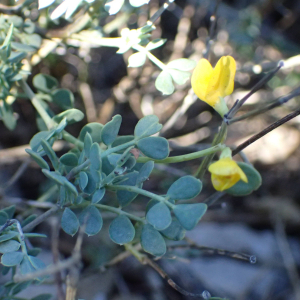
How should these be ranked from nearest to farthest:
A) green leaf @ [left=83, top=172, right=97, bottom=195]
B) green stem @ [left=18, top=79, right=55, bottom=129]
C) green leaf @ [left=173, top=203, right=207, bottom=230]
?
green leaf @ [left=173, top=203, right=207, bottom=230], green leaf @ [left=83, top=172, right=97, bottom=195], green stem @ [left=18, top=79, right=55, bottom=129]

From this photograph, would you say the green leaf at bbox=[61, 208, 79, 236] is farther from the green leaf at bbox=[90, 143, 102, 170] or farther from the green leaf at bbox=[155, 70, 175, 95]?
the green leaf at bbox=[155, 70, 175, 95]

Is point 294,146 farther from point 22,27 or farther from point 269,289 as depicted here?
point 22,27

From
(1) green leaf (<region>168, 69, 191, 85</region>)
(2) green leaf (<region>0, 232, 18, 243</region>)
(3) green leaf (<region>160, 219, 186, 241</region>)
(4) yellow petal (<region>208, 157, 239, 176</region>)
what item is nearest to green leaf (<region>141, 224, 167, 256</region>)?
(3) green leaf (<region>160, 219, 186, 241</region>)


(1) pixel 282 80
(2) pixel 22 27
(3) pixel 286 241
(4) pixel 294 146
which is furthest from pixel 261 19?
(2) pixel 22 27

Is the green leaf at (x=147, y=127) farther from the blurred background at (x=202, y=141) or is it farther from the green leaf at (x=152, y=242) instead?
the blurred background at (x=202, y=141)

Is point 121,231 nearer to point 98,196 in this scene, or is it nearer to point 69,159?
point 98,196

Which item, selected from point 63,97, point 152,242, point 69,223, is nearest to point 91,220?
point 69,223
